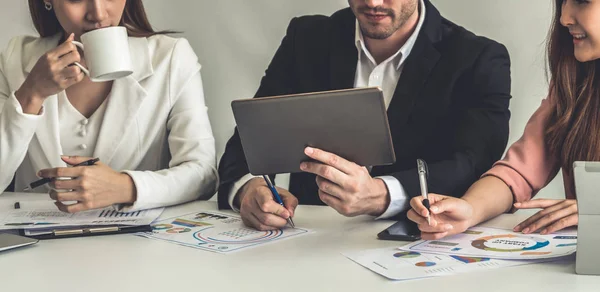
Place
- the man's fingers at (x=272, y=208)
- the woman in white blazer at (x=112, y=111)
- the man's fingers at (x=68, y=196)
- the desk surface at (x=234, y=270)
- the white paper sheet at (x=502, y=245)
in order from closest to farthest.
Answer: the desk surface at (x=234, y=270) → the white paper sheet at (x=502, y=245) → the man's fingers at (x=272, y=208) → the man's fingers at (x=68, y=196) → the woman in white blazer at (x=112, y=111)

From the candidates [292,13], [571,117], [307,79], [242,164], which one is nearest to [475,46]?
[571,117]

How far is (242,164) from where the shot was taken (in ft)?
5.32

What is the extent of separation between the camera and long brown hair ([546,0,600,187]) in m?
1.47

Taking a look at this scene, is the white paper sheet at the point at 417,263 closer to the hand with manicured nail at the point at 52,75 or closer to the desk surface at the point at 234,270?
the desk surface at the point at 234,270

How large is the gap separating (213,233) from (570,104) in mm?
786

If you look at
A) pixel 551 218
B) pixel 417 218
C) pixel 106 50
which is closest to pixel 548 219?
pixel 551 218

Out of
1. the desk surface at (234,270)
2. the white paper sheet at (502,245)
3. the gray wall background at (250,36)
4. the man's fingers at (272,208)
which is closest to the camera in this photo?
the desk surface at (234,270)

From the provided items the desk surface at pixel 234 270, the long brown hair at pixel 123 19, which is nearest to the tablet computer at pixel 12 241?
the desk surface at pixel 234 270

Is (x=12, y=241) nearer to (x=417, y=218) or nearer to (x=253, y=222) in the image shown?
(x=253, y=222)

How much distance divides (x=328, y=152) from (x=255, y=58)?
124 cm

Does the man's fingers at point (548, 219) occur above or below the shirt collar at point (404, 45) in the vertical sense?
below

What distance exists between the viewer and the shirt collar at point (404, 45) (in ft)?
5.61

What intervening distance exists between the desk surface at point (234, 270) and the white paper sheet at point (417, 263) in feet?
0.05

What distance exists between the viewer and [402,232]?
1.23 m
